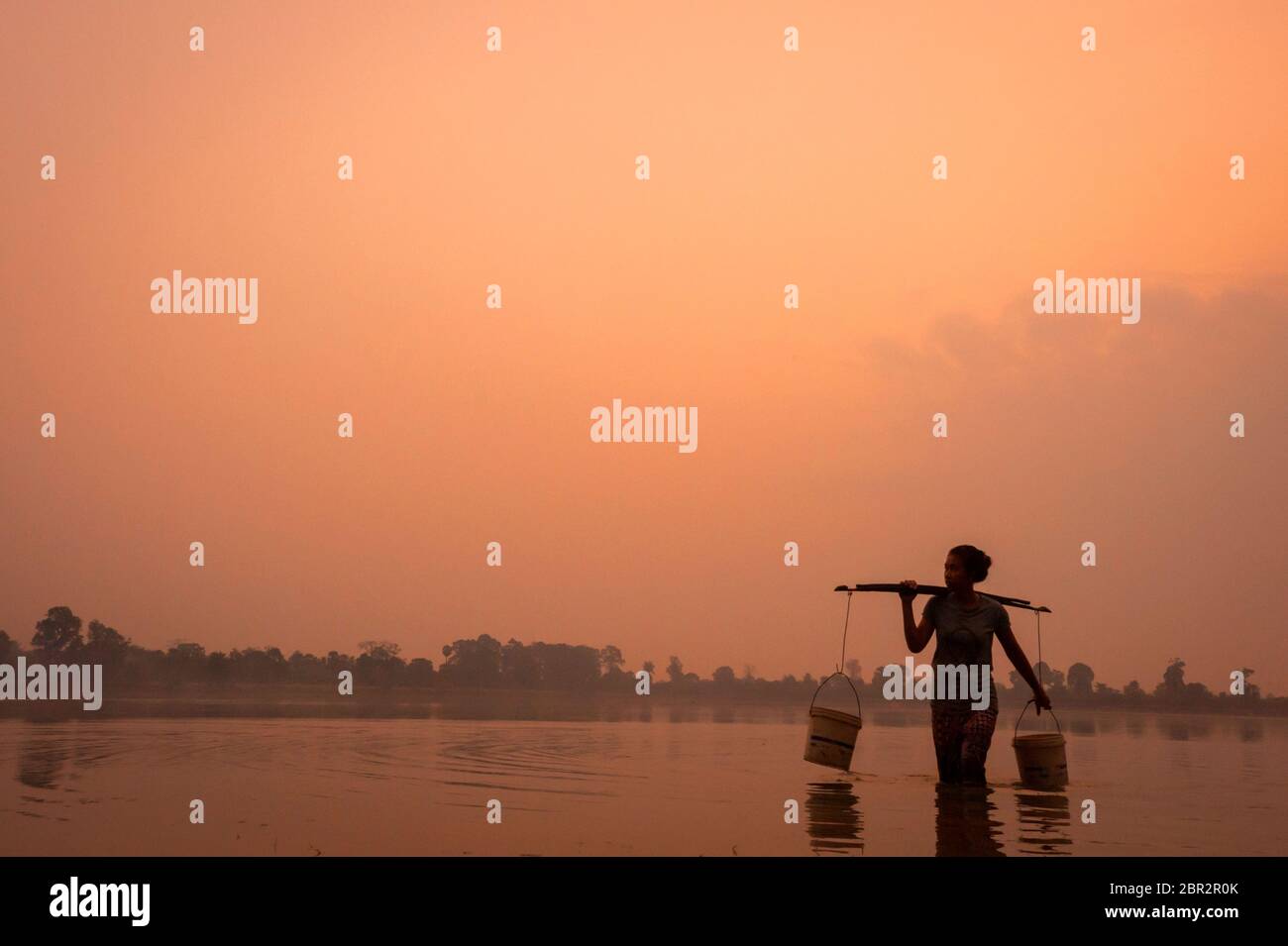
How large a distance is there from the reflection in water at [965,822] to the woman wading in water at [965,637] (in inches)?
11.5

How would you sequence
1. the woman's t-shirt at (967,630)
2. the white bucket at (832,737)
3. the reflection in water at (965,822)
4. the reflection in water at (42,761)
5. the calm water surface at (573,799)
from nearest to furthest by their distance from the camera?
the reflection in water at (965,822), the calm water surface at (573,799), the woman's t-shirt at (967,630), the reflection in water at (42,761), the white bucket at (832,737)

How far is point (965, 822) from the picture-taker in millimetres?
10164

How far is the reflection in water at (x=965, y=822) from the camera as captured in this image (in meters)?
8.76

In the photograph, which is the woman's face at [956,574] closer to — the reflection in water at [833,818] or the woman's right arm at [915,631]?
the woman's right arm at [915,631]

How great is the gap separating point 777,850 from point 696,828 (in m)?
1.31

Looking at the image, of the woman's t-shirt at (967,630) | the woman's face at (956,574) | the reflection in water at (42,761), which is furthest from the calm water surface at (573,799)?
the woman's face at (956,574)

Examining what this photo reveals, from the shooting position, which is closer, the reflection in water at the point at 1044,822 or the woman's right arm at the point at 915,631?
the reflection in water at the point at 1044,822

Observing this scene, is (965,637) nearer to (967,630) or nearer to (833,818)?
(967,630)

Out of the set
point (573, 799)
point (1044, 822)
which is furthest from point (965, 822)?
point (573, 799)

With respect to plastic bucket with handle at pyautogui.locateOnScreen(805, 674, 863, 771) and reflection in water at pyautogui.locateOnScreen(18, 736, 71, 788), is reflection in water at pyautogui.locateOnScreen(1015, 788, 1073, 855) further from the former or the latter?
reflection in water at pyautogui.locateOnScreen(18, 736, 71, 788)

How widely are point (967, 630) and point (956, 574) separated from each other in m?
0.47

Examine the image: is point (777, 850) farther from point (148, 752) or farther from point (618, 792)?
point (148, 752)
